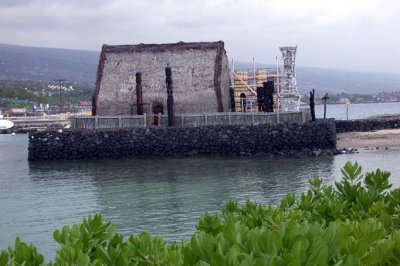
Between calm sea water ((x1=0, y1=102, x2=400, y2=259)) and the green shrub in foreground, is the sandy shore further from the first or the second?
the green shrub in foreground

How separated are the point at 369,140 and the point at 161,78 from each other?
482 inches

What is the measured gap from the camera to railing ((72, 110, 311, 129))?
34.2 meters

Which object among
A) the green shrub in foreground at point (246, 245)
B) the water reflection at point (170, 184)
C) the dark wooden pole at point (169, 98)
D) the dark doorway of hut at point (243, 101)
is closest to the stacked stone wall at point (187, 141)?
the dark wooden pole at point (169, 98)

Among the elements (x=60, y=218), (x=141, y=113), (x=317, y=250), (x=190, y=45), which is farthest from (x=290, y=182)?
(x=317, y=250)

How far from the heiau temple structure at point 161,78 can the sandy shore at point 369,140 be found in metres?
7.04

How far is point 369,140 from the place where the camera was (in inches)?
1555

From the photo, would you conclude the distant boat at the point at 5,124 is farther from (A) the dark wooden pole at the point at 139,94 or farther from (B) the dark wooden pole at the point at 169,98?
(B) the dark wooden pole at the point at 169,98

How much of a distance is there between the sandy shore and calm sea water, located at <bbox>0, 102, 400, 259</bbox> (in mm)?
3104

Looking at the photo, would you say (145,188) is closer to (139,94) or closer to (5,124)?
(139,94)

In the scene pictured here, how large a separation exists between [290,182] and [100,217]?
736 inches

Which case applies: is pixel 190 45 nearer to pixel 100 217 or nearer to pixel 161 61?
pixel 161 61

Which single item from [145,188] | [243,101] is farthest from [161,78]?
[145,188]

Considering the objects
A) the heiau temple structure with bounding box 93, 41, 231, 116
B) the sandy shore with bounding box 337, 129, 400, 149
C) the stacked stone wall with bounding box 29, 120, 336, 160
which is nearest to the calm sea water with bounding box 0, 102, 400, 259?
the stacked stone wall with bounding box 29, 120, 336, 160

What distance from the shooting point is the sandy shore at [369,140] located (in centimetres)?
3653
